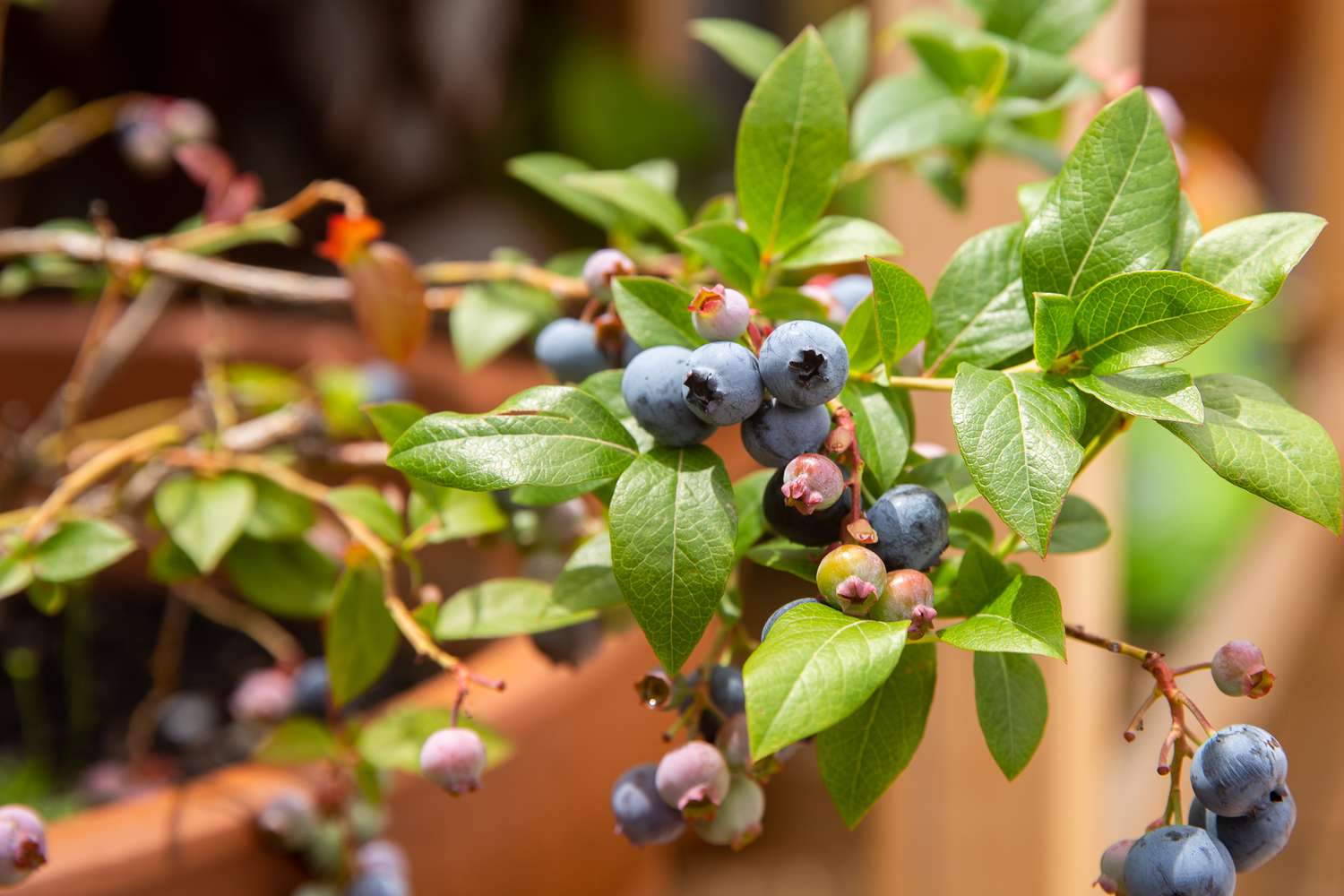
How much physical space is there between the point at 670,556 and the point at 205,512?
24 cm

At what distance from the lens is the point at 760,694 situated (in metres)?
0.21

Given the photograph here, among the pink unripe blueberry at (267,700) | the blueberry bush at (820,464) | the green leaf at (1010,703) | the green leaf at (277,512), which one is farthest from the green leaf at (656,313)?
the pink unripe blueberry at (267,700)

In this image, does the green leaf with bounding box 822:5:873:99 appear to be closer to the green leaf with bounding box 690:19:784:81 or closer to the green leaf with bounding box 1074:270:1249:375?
the green leaf with bounding box 690:19:784:81

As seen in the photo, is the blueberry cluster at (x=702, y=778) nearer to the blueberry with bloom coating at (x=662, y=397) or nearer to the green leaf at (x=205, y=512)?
the blueberry with bloom coating at (x=662, y=397)

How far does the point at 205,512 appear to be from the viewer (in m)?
0.42

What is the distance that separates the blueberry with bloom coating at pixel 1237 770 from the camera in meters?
0.24

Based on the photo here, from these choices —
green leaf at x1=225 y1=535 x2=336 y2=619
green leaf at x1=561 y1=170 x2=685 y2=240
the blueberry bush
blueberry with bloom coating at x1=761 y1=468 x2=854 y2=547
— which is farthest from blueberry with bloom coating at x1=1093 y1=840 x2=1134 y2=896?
green leaf at x1=225 y1=535 x2=336 y2=619

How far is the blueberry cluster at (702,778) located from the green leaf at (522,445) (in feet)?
0.20

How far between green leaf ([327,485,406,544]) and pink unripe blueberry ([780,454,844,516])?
0.61ft

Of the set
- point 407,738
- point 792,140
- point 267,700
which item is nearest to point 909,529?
point 792,140

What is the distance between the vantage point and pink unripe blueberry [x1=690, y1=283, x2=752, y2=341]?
25 centimetres

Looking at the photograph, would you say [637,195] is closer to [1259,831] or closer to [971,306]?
[971,306]

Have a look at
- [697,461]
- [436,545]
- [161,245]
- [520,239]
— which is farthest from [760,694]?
[520,239]

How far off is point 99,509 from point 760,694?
1.23 feet
